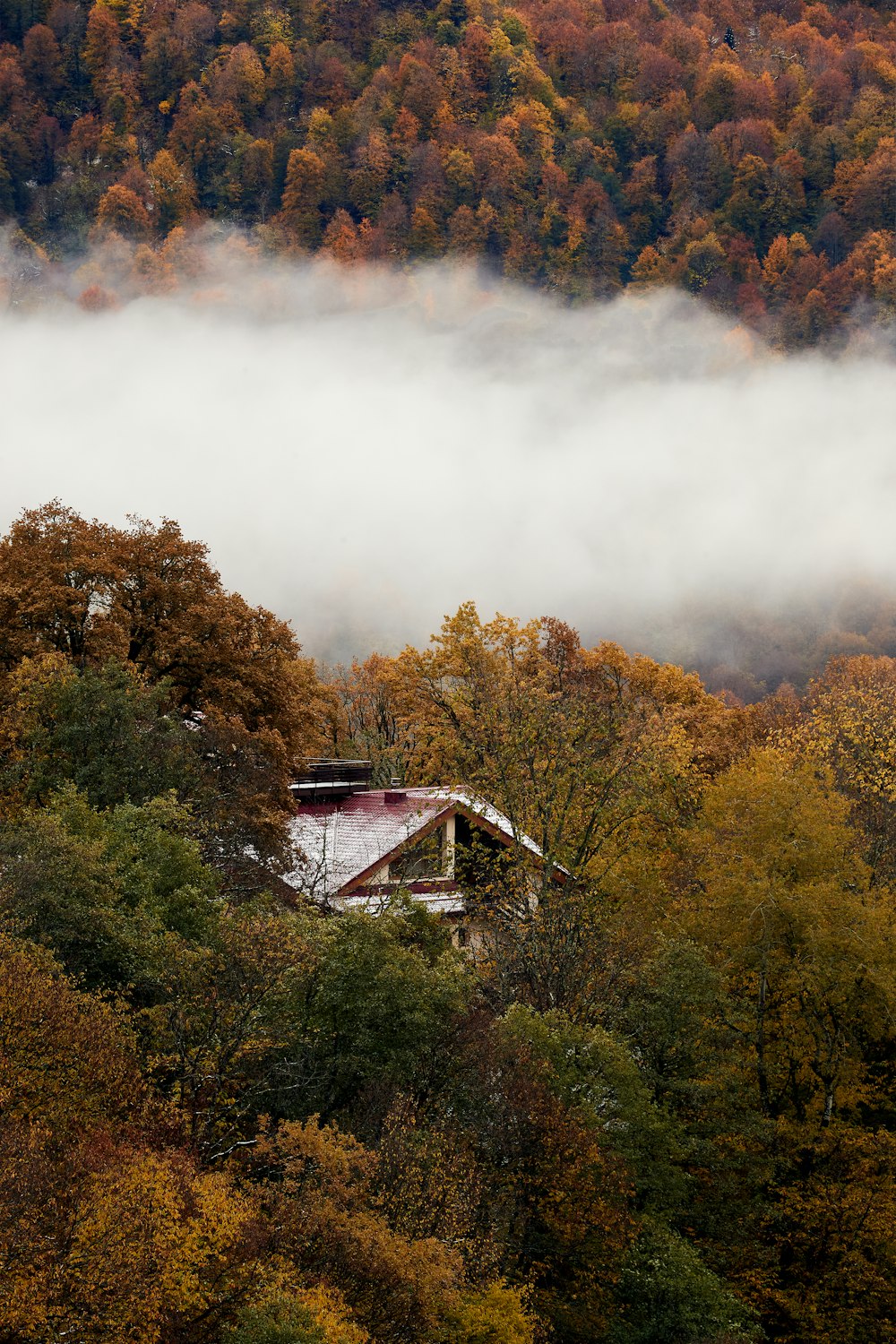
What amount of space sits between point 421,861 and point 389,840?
497 cm

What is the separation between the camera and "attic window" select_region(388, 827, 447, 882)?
4853 centimetres

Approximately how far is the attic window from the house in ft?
0.10

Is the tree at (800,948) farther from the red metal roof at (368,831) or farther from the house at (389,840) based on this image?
the red metal roof at (368,831)

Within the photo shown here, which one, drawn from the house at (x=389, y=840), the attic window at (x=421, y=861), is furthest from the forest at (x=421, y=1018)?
the attic window at (x=421, y=861)

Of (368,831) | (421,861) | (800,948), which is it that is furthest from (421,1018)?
(368,831)

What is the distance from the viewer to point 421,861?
5103cm

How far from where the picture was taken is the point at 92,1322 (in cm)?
2194

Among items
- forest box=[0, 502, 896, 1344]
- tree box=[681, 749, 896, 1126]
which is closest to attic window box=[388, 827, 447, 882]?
forest box=[0, 502, 896, 1344]

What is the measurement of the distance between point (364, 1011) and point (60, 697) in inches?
676

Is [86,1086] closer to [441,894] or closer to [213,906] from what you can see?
[213,906]

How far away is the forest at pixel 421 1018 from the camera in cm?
2595

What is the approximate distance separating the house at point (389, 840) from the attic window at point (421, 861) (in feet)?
0.10

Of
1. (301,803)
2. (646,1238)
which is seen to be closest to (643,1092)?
(646,1238)

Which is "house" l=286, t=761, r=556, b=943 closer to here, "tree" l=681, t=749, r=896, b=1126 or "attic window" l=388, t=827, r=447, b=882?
"attic window" l=388, t=827, r=447, b=882
